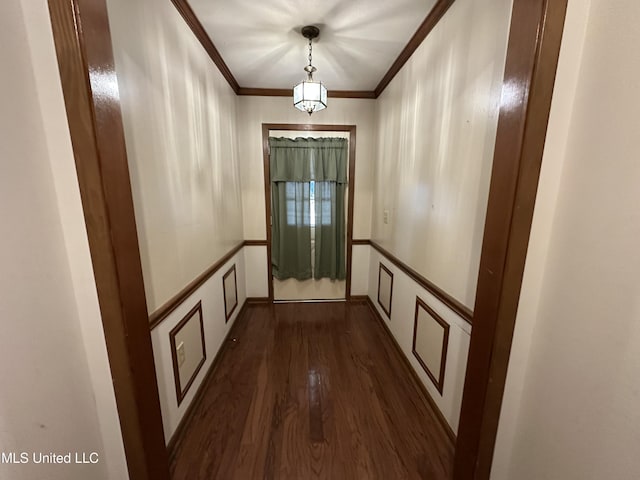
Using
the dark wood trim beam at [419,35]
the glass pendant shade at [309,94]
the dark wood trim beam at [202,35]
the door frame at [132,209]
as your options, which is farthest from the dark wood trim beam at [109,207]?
the dark wood trim beam at [419,35]

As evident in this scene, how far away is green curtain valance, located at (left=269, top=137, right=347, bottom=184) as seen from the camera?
110 inches

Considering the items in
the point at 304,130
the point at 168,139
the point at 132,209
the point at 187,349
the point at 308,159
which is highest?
the point at 304,130

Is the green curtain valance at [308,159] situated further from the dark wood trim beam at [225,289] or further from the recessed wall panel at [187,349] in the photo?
the recessed wall panel at [187,349]

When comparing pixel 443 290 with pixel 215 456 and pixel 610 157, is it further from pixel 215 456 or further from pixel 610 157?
pixel 215 456

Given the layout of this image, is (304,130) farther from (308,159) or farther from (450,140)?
(450,140)

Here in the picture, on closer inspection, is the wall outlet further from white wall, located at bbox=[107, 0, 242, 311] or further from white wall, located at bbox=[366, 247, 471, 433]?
white wall, located at bbox=[366, 247, 471, 433]

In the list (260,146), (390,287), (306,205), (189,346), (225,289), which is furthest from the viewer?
(306,205)

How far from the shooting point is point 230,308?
2385 mm

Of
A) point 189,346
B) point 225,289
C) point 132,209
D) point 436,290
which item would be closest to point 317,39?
point 132,209

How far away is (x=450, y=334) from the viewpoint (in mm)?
1365

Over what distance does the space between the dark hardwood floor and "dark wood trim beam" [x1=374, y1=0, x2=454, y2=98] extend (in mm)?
2420

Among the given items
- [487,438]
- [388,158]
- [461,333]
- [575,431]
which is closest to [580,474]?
[575,431]

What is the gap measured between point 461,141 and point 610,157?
684mm

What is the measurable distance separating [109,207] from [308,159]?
91.9 inches
